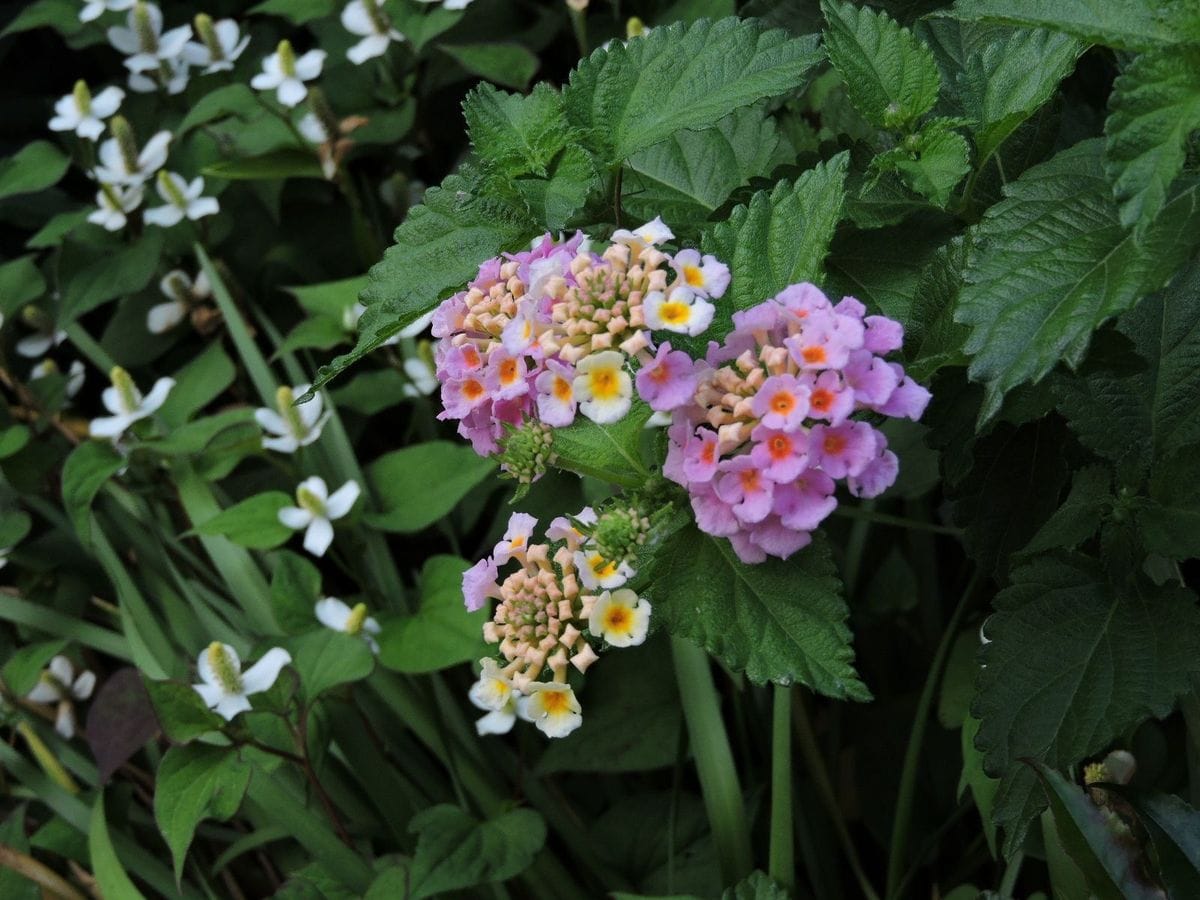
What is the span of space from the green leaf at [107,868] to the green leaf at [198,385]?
42 centimetres

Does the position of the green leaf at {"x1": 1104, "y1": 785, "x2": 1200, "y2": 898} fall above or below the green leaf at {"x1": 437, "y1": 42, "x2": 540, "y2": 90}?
below

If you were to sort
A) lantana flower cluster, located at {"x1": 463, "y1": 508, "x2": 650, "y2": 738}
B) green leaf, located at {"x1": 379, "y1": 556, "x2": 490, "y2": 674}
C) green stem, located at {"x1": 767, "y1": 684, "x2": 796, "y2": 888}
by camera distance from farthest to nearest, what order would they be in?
green leaf, located at {"x1": 379, "y1": 556, "x2": 490, "y2": 674} < green stem, located at {"x1": 767, "y1": 684, "x2": 796, "y2": 888} < lantana flower cluster, located at {"x1": 463, "y1": 508, "x2": 650, "y2": 738}

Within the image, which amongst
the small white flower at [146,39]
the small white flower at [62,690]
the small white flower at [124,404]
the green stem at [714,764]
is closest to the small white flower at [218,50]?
the small white flower at [146,39]

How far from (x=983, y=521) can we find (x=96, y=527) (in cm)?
86

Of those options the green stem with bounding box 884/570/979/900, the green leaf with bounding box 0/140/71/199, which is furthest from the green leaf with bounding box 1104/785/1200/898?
the green leaf with bounding box 0/140/71/199

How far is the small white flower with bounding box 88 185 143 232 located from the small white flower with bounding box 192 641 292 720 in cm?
58

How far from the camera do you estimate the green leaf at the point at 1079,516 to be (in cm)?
71

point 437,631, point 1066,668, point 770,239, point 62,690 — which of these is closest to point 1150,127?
point 770,239

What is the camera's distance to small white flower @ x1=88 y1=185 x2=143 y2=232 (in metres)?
1.36

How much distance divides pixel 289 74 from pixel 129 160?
0.20 meters

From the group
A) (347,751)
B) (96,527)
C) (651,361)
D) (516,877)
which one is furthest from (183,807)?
(651,361)

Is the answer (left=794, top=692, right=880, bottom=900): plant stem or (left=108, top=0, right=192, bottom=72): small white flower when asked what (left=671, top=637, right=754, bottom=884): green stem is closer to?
(left=794, top=692, right=880, bottom=900): plant stem

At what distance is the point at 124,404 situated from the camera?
48.3 inches

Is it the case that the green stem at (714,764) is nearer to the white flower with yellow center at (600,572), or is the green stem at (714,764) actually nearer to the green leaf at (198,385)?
the white flower with yellow center at (600,572)
